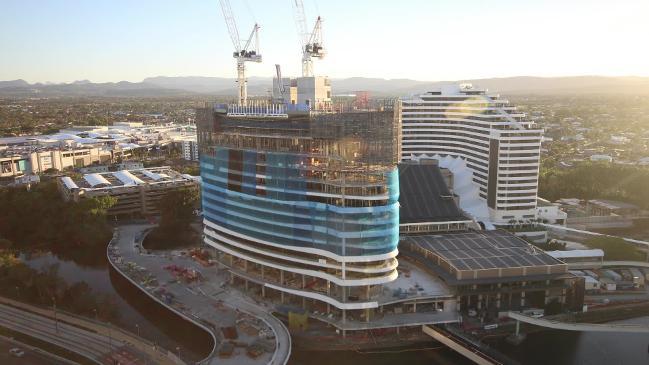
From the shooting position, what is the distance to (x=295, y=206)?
60.3 meters

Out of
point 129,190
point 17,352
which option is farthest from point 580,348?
point 129,190

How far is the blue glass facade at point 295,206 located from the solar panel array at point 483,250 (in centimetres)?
1118

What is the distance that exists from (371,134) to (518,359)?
91.9ft

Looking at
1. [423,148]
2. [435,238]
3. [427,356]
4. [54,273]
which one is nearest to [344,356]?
[427,356]

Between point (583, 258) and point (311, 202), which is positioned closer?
point (311, 202)

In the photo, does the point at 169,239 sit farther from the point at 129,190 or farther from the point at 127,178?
the point at 127,178

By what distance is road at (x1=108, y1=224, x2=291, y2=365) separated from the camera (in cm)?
5425

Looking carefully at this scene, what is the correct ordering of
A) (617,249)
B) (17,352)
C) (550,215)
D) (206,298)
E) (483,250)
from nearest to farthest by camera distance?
(17,352)
(206,298)
(483,250)
(617,249)
(550,215)

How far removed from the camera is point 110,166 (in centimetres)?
15875

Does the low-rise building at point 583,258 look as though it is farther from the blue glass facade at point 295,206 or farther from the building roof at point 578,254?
the blue glass facade at point 295,206

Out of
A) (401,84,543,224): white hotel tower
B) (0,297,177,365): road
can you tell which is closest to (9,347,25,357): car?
(0,297,177,365): road

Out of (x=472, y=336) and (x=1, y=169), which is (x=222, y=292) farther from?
(x=1, y=169)

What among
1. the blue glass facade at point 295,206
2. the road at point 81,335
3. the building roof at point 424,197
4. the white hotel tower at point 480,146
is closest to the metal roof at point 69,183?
the road at point 81,335

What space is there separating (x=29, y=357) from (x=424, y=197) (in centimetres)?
5884
